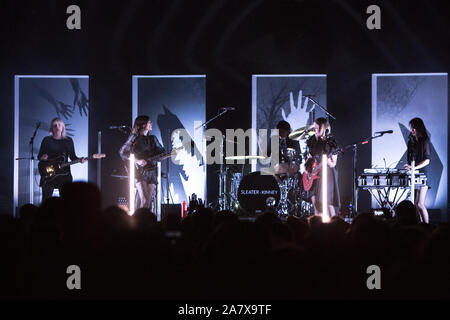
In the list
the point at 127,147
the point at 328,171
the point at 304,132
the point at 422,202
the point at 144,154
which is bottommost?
the point at 422,202

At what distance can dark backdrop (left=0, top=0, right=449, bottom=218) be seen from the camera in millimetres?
10461

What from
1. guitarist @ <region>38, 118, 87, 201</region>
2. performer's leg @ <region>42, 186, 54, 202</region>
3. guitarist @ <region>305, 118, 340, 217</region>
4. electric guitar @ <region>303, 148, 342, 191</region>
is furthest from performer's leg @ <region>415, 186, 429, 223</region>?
performer's leg @ <region>42, 186, 54, 202</region>

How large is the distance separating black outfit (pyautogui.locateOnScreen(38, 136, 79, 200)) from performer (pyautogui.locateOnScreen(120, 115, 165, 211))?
5.07 ft

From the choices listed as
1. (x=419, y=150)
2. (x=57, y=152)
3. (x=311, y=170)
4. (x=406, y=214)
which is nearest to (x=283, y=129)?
(x=311, y=170)

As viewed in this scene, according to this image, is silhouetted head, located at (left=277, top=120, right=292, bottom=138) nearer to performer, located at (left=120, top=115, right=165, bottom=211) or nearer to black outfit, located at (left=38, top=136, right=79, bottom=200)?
performer, located at (left=120, top=115, right=165, bottom=211)

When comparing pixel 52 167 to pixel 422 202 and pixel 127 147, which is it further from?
pixel 422 202

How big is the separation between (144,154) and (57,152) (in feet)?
6.81

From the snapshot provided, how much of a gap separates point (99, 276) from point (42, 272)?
40 cm

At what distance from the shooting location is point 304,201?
31.7ft

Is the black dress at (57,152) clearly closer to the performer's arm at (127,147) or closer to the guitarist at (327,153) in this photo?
the performer's arm at (127,147)

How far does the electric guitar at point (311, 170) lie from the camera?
8344 mm

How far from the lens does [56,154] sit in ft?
32.3

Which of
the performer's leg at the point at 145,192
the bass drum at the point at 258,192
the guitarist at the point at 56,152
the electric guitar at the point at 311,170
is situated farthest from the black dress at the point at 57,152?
the electric guitar at the point at 311,170

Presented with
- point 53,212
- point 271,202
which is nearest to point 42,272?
point 53,212
